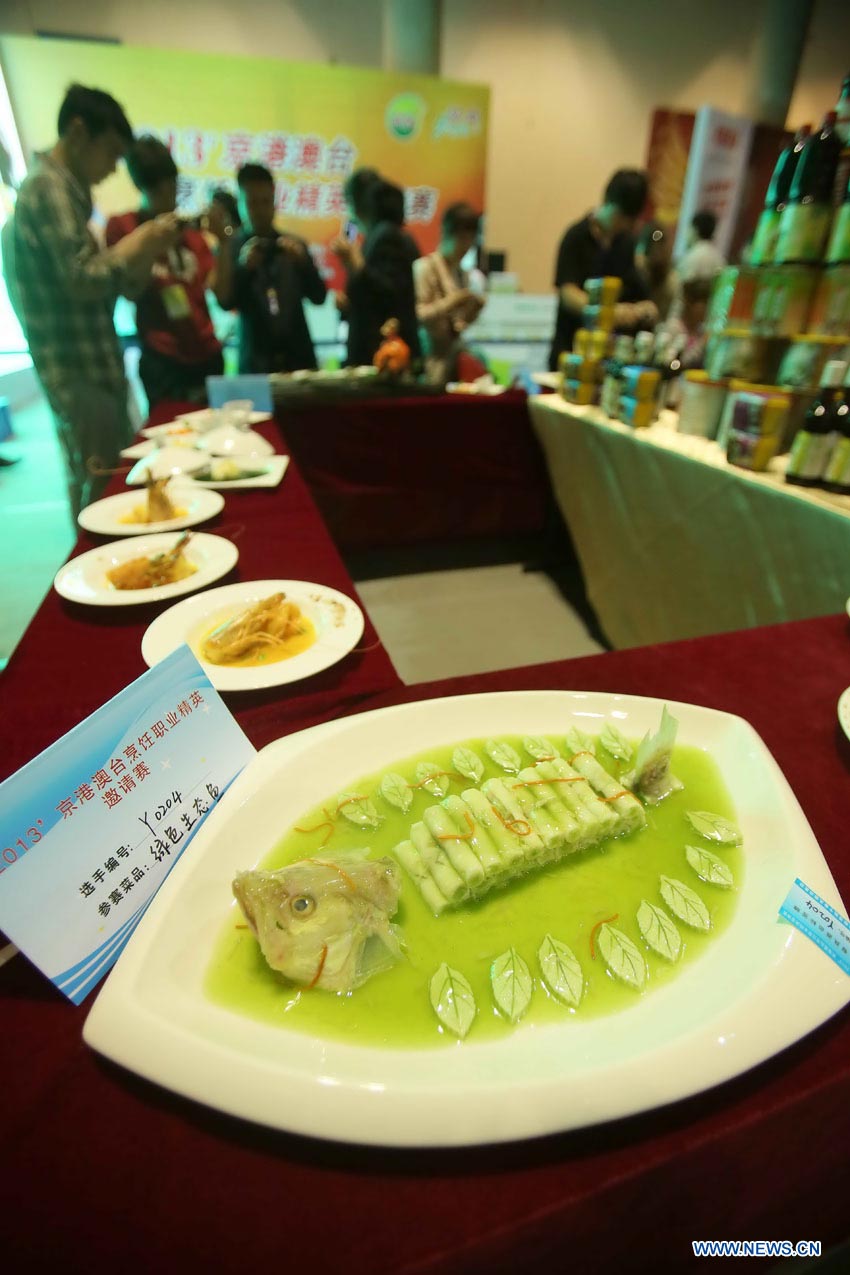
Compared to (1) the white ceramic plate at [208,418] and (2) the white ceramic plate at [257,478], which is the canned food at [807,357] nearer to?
(2) the white ceramic plate at [257,478]

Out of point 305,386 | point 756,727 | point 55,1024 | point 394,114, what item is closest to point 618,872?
point 756,727

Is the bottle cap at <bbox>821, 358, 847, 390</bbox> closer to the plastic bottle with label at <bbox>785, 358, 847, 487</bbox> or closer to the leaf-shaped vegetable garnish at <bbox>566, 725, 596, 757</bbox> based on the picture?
the plastic bottle with label at <bbox>785, 358, 847, 487</bbox>

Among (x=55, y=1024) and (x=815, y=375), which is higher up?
(x=815, y=375)

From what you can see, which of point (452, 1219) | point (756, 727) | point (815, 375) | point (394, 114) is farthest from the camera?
point (394, 114)

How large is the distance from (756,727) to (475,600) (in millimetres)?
2126

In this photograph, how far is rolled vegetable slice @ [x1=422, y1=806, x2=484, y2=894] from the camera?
20.4 inches

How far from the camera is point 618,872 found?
560mm

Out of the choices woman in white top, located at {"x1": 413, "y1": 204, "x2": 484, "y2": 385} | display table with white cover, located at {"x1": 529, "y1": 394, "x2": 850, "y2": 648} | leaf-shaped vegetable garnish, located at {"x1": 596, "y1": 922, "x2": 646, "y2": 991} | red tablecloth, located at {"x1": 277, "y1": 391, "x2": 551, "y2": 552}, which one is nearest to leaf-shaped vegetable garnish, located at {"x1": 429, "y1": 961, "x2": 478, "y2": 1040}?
leaf-shaped vegetable garnish, located at {"x1": 596, "y1": 922, "x2": 646, "y2": 991}

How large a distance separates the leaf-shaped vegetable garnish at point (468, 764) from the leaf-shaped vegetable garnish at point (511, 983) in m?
0.18

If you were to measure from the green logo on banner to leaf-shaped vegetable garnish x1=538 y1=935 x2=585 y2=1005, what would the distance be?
18.9 ft

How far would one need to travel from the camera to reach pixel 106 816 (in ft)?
1.63

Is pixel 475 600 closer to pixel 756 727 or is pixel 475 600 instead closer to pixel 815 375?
pixel 815 375

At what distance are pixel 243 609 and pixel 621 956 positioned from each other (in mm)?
739

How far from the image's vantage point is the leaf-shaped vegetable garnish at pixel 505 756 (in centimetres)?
65
